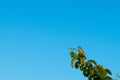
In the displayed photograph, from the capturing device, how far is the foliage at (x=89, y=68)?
24.8ft

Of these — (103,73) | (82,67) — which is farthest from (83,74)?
(103,73)

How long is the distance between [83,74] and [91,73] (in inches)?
11.9

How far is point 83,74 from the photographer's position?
7.88 metres

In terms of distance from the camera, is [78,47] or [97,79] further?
[97,79]

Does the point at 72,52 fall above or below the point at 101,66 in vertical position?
above

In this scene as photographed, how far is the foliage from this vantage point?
24.8 feet

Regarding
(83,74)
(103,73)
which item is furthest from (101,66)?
(83,74)

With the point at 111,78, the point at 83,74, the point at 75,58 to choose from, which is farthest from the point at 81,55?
the point at 111,78

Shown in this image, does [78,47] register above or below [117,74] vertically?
above

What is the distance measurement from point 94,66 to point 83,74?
50 centimetres

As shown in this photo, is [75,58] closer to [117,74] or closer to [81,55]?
[81,55]

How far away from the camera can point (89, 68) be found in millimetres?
7840

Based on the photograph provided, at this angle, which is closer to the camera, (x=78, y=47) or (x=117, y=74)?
(x=78, y=47)

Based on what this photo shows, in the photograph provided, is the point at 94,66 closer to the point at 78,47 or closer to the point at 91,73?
the point at 91,73
